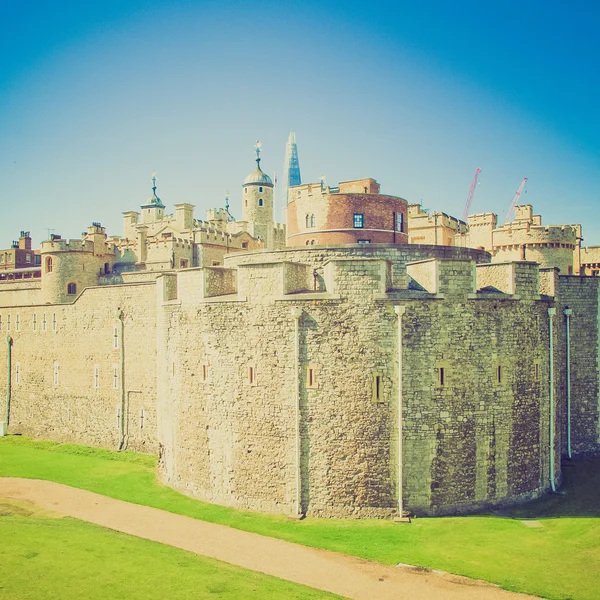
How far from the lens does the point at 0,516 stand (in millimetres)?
20562

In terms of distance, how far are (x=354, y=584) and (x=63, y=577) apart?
7.00 metres

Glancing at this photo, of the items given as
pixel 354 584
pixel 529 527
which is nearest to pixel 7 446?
pixel 354 584

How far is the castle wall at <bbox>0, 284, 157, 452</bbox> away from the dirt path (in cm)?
908

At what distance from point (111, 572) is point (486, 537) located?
10.4 metres

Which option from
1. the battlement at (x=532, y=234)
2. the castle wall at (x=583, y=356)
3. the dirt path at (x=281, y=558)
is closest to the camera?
the dirt path at (x=281, y=558)

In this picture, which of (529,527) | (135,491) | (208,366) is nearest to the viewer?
(529,527)

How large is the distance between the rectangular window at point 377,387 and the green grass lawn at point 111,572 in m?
6.36

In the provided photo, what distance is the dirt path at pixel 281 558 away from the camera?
48.2 ft

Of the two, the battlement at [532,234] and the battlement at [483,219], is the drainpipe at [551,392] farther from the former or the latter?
the battlement at [483,219]

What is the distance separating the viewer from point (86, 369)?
111 feet

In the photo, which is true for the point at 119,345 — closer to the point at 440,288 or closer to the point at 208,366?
the point at 208,366

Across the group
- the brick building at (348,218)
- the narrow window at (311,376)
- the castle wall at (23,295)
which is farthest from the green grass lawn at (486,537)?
the castle wall at (23,295)

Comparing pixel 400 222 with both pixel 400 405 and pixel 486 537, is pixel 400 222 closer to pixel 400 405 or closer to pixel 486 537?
pixel 400 405

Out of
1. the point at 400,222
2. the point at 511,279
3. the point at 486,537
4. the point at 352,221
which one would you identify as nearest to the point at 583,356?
the point at 511,279
